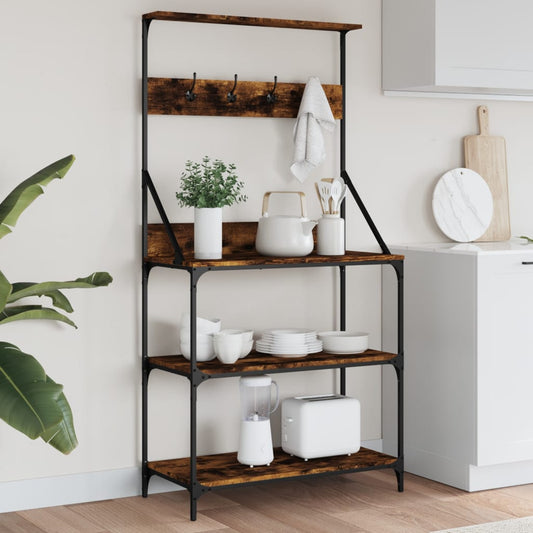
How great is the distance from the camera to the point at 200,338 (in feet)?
12.2

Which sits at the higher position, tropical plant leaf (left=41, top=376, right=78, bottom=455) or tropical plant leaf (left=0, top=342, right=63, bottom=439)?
tropical plant leaf (left=0, top=342, right=63, bottom=439)

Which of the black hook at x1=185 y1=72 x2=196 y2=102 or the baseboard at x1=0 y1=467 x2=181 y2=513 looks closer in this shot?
the baseboard at x1=0 y1=467 x2=181 y2=513

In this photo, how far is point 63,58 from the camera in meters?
3.71

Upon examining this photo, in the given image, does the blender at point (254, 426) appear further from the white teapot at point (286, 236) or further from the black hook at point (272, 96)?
the black hook at point (272, 96)

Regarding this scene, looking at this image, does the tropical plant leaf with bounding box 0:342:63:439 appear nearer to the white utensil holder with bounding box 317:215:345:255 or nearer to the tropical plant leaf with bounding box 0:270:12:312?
the tropical plant leaf with bounding box 0:270:12:312

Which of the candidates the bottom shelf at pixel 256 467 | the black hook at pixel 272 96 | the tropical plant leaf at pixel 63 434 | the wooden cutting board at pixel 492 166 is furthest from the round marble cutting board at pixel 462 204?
the tropical plant leaf at pixel 63 434

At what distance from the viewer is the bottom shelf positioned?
3676mm

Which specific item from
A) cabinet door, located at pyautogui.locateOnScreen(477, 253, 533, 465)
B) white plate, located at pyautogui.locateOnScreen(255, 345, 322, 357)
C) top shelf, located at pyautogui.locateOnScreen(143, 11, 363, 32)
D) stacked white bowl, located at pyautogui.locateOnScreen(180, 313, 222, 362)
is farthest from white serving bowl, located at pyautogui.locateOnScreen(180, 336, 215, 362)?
top shelf, located at pyautogui.locateOnScreen(143, 11, 363, 32)

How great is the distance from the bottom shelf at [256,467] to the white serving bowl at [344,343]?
16.8 inches

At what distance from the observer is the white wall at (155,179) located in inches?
145

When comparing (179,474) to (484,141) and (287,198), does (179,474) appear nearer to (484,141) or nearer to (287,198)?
(287,198)

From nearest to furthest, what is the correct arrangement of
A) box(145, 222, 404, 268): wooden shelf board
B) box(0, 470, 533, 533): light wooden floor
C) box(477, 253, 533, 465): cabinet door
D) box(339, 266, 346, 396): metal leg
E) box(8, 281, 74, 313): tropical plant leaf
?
1. box(8, 281, 74, 313): tropical plant leaf
2. box(0, 470, 533, 533): light wooden floor
3. box(145, 222, 404, 268): wooden shelf board
4. box(477, 253, 533, 465): cabinet door
5. box(339, 266, 346, 396): metal leg

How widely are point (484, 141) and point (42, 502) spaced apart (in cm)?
243

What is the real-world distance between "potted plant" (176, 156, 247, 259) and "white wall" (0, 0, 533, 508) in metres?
0.25
